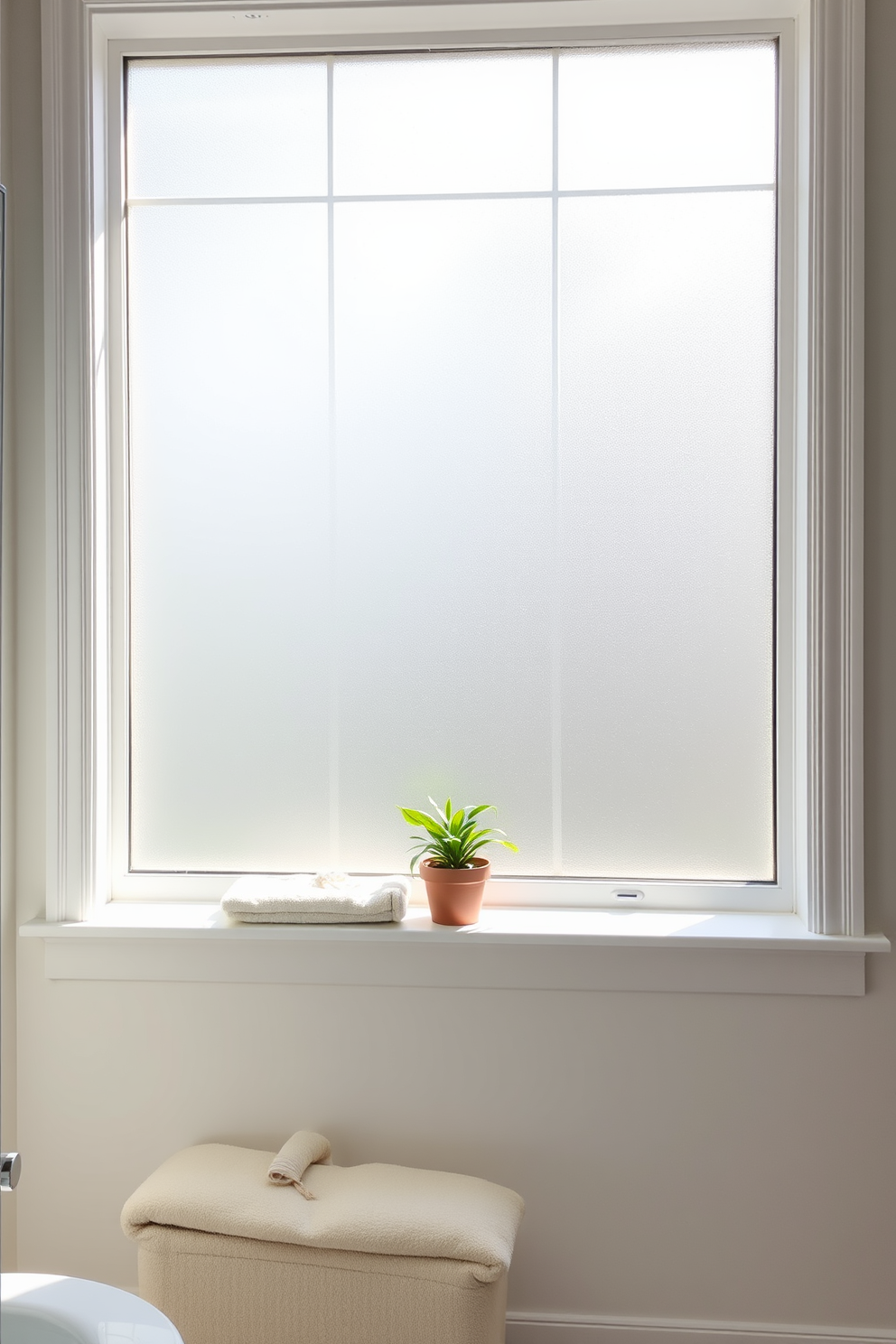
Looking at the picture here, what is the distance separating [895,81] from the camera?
5.44 feet

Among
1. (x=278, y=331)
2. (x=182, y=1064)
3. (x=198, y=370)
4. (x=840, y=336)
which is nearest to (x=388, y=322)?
(x=278, y=331)

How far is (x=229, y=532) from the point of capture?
186 centimetres

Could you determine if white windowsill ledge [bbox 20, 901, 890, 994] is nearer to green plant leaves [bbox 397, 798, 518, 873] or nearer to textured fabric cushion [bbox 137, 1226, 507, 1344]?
green plant leaves [bbox 397, 798, 518, 873]


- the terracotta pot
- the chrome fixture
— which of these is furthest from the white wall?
the chrome fixture

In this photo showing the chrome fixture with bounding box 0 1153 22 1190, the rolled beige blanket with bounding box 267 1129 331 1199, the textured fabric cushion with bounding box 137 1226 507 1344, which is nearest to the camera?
the chrome fixture with bounding box 0 1153 22 1190

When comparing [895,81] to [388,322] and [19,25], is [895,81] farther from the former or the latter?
[19,25]

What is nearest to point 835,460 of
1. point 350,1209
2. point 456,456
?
point 456,456

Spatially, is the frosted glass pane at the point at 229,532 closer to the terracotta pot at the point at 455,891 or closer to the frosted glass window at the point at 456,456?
the frosted glass window at the point at 456,456

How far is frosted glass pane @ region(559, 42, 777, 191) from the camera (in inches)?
69.8

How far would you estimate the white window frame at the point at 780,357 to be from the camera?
5.44ft

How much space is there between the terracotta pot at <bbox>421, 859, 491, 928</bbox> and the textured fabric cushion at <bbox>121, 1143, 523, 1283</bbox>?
413 millimetres

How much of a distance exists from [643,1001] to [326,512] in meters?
1.05

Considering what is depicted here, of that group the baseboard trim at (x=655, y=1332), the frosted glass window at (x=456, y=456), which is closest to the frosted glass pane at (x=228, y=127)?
the frosted glass window at (x=456, y=456)

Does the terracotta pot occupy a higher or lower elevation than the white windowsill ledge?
higher
